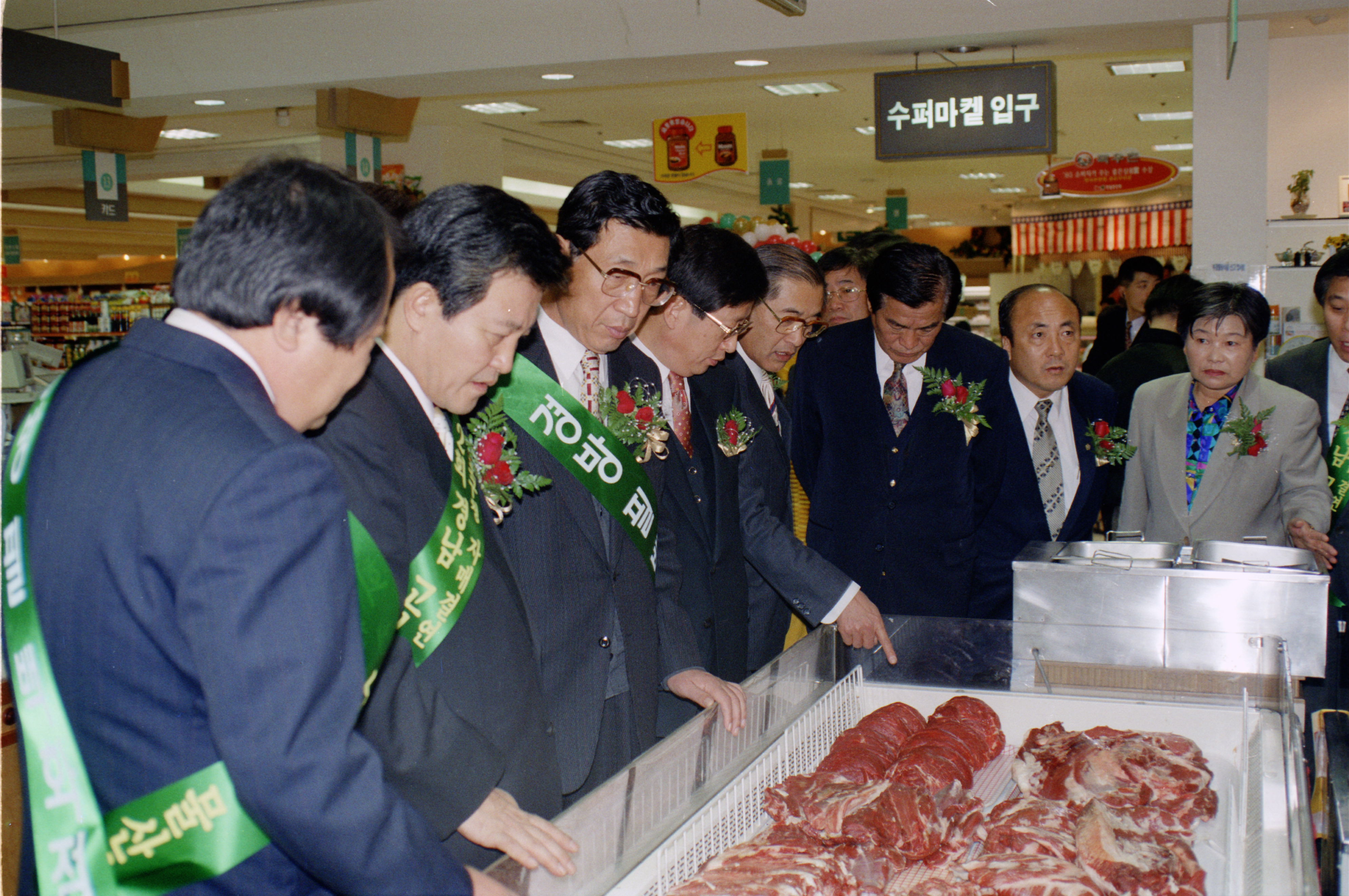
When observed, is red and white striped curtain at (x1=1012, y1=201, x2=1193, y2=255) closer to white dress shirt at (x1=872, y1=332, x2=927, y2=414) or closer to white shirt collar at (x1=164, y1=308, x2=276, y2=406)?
white dress shirt at (x1=872, y1=332, x2=927, y2=414)

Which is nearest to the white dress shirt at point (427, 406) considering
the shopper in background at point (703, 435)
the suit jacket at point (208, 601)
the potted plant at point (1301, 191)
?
the suit jacket at point (208, 601)

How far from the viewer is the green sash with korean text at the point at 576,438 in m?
2.01

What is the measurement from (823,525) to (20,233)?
16.4 m

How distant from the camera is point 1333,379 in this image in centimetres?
350

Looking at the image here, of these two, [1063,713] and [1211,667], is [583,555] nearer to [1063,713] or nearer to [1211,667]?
[1063,713]

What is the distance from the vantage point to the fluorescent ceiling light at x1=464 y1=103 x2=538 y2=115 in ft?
29.3

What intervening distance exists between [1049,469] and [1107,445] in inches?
7.0

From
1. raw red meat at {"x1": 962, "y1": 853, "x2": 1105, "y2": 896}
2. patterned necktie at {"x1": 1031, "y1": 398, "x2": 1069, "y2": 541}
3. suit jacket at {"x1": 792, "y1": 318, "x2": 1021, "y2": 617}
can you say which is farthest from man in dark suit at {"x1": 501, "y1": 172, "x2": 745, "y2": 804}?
patterned necktie at {"x1": 1031, "y1": 398, "x2": 1069, "y2": 541}

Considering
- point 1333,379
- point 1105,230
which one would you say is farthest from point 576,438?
point 1105,230

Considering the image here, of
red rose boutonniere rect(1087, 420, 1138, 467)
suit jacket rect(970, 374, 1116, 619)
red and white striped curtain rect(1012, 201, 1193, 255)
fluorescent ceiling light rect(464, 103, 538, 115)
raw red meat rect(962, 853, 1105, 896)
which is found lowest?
raw red meat rect(962, 853, 1105, 896)

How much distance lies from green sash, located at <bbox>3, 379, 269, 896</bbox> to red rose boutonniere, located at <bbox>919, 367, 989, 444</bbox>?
7.87 ft

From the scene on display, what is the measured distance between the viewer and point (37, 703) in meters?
1.07

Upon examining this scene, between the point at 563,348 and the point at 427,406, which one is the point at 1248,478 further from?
the point at 427,406

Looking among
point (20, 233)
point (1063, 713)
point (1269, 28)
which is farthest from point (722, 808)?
point (20, 233)
